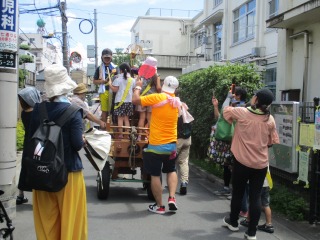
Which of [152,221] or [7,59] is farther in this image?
[152,221]

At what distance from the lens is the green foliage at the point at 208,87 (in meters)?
9.13

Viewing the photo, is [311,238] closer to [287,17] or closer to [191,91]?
[287,17]

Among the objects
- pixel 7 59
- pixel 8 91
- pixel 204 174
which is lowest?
pixel 204 174

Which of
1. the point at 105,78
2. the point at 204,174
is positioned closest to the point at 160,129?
the point at 105,78

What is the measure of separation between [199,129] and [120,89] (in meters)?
3.85

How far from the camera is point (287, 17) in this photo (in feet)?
33.9

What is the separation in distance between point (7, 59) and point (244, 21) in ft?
56.7

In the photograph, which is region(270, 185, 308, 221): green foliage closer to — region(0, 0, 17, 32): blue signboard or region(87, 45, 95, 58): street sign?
region(0, 0, 17, 32): blue signboard

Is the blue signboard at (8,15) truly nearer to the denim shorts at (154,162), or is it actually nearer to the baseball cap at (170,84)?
the baseball cap at (170,84)

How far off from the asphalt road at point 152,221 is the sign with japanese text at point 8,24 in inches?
96.0

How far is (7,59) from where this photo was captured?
5.19 metres

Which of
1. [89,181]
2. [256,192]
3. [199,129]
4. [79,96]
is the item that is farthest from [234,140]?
[199,129]

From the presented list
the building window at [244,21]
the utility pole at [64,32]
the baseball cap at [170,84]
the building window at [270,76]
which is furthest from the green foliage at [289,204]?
the utility pole at [64,32]

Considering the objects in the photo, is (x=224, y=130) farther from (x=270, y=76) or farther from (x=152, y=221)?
(x=270, y=76)
